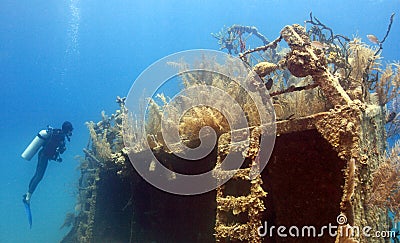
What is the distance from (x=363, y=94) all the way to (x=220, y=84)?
272 centimetres

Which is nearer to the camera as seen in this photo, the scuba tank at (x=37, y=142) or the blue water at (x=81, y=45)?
the scuba tank at (x=37, y=142)

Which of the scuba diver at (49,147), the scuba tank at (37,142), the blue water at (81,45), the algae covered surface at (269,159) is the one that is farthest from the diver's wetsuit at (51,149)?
the blue water at (81,45)

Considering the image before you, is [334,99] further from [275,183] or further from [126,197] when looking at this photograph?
[126,197]

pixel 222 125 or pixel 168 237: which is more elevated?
pixel 222 125

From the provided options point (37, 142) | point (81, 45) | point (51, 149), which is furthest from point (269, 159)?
point (81, 45)

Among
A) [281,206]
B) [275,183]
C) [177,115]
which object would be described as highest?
[177,115]

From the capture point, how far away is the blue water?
297ft

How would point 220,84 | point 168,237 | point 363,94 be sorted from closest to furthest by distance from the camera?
point 363,94
point 168,237
point 220,84

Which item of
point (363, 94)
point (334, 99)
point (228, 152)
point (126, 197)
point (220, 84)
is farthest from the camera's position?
point (126, 197)

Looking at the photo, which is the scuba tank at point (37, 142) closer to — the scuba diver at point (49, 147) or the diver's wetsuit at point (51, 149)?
the scuba diver at point (49, 147)

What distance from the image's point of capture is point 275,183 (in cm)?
396

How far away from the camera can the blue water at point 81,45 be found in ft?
297

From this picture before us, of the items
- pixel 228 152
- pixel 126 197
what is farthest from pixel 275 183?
pixel 126 197

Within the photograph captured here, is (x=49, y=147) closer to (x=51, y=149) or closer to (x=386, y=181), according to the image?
(x=51, y=149)
